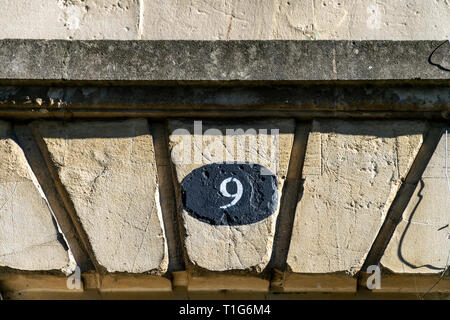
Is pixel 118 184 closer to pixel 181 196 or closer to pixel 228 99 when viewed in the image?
pixel 181 196

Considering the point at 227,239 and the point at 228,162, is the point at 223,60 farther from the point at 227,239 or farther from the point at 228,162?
the point at 227,239

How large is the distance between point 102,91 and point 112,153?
268mm

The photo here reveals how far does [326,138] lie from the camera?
362cm

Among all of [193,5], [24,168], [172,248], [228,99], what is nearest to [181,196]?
[172,248]

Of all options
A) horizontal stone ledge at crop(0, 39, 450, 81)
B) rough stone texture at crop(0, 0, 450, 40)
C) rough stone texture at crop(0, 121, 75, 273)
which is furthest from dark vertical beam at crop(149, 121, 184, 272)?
rough stone texture at crop(0, 0, 450, 40)

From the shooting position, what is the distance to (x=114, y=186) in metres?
3.58

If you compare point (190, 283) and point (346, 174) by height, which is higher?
point (346, 174)

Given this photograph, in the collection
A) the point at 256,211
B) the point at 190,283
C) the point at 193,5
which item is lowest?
the point at 190,283

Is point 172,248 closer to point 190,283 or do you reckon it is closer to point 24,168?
point 190,283

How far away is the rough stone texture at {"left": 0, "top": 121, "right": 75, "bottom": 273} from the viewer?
355cm

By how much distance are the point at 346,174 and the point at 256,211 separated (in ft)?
1.36

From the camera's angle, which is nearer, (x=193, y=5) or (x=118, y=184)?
(x=118, y=184)

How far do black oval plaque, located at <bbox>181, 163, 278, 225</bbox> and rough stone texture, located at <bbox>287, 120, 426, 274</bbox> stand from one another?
157 mm

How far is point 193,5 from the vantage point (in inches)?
154
